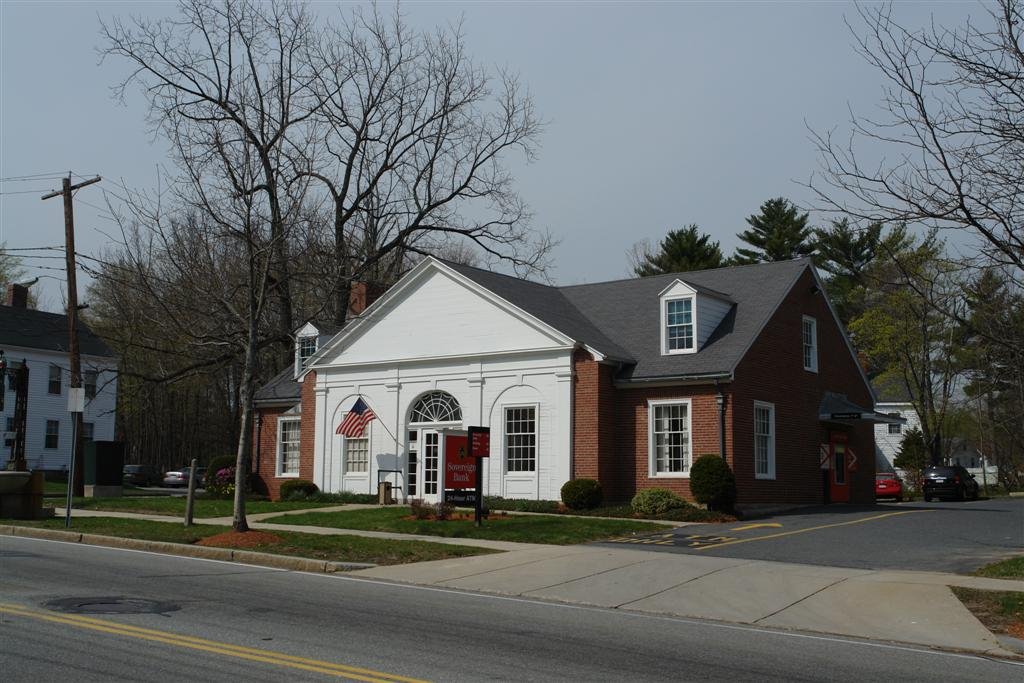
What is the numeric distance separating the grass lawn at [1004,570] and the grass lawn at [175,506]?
18.2 meters

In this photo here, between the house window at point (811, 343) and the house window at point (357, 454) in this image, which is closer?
the house window at point (811, 343)

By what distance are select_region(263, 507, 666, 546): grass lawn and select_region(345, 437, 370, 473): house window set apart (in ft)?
21.0

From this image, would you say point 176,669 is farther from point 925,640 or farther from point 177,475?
point 177,475

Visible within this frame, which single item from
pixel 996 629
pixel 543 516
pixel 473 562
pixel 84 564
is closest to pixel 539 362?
pixel 543 516

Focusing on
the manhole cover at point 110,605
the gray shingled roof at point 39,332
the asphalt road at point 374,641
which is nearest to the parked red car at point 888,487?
the asphalt road at point 374,641

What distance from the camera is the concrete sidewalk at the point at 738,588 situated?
11.5 m

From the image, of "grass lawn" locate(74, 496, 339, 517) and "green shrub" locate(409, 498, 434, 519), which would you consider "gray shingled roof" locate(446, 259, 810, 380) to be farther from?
"grass lawn" locate(74, 496, 339, 517)

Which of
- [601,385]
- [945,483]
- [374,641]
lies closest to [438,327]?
[601,385]

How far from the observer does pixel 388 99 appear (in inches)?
1740

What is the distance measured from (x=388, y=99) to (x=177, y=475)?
999 inches

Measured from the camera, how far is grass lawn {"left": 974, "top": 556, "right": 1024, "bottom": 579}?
15.1 m

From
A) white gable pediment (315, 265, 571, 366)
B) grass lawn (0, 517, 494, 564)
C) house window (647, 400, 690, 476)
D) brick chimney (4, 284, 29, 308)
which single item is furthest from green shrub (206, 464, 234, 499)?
brick chimney (4, 284, 29, 308)

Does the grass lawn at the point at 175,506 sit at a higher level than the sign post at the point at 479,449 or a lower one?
lower

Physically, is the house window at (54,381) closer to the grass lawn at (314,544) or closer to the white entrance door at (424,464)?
the white entrance door at (424,464)
